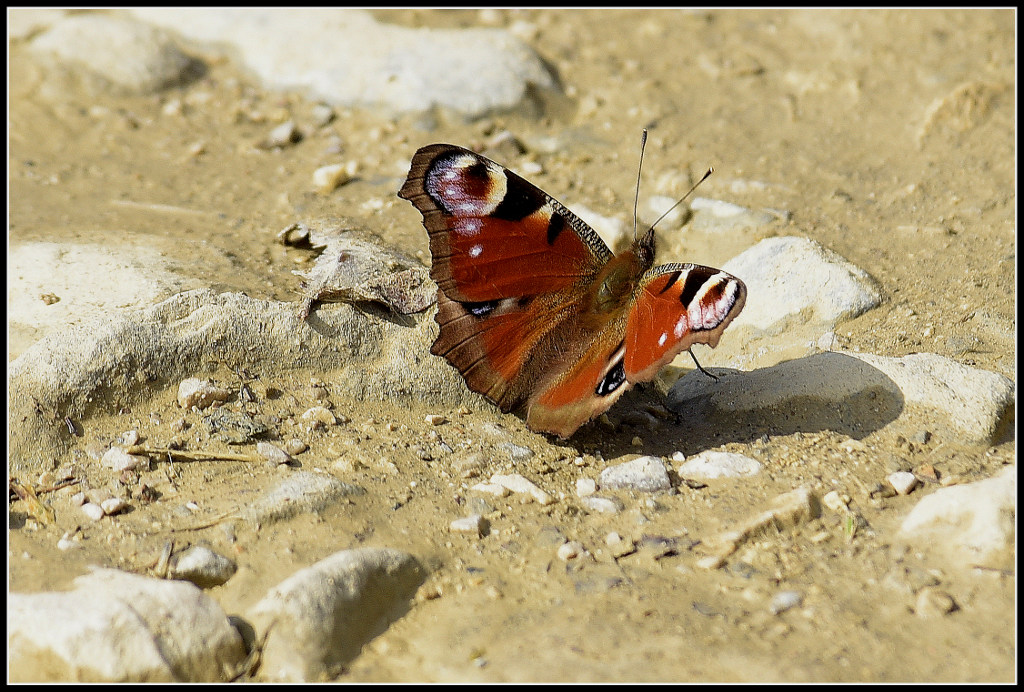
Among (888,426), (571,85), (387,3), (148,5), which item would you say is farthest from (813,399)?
(148,5)

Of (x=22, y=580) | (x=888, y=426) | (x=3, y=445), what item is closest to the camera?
(x=22, y=580)

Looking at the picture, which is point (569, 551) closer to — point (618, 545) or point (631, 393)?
point (618, 545)

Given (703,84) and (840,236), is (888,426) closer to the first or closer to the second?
(840,236)

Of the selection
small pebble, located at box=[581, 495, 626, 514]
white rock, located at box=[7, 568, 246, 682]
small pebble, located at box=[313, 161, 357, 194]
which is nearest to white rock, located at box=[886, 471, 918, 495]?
small pebble, located at box=[581, 495, 626, 514]

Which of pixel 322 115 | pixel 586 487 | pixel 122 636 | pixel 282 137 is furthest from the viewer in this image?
pixel 322 115

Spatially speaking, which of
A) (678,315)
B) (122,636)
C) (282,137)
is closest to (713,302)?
(678,315)

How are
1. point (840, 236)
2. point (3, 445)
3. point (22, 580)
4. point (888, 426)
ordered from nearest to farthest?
point (22, 580), point (3, 445), point (888, 426), point (840, 236)
